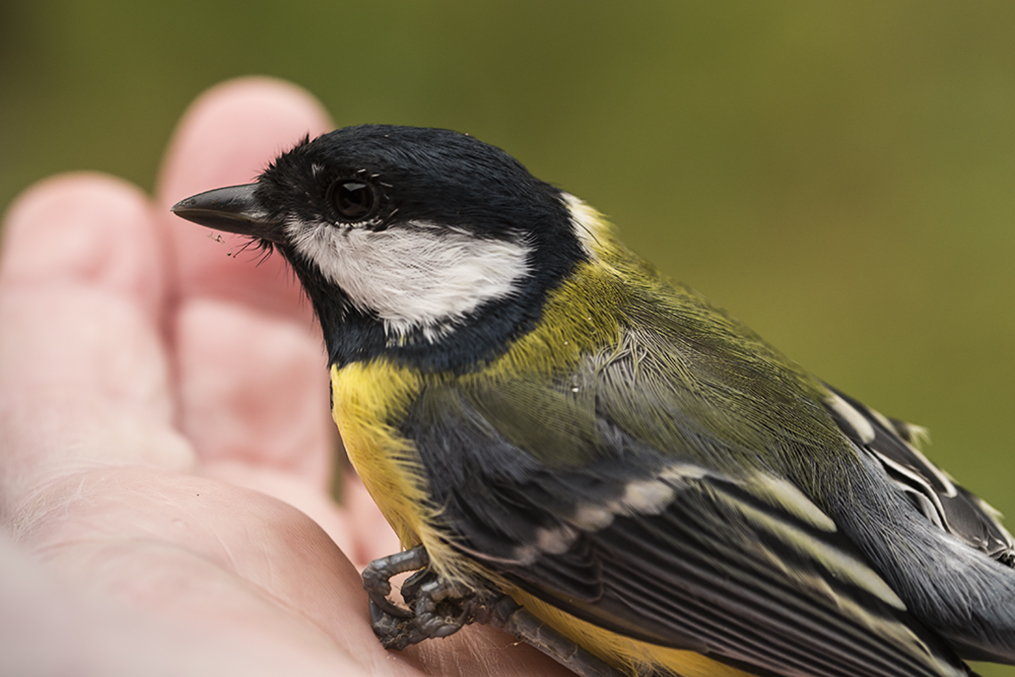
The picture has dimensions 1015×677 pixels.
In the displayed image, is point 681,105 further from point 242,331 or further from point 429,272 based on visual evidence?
point 429,272

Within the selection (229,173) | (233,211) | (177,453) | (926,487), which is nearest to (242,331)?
(229,173)

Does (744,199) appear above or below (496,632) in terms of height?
above

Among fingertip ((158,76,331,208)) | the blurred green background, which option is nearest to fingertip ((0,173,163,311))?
fingertip ((158,76,331,208))

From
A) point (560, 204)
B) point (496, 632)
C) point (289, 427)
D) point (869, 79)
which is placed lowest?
point (289, 427)

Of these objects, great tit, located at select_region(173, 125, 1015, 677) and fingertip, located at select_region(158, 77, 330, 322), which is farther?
fingertip, located at select_region(158, 77, 330, 322)

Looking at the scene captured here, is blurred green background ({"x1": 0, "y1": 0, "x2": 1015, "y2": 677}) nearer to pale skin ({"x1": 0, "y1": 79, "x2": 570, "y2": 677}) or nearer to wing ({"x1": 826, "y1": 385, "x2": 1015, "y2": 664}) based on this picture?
pale skin ({"x1": 0, "y1": 79, "x2": 570, "y2": 677})

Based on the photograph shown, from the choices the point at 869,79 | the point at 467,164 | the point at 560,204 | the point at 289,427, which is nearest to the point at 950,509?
the point at 560,204

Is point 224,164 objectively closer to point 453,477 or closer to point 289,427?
point 289,427
